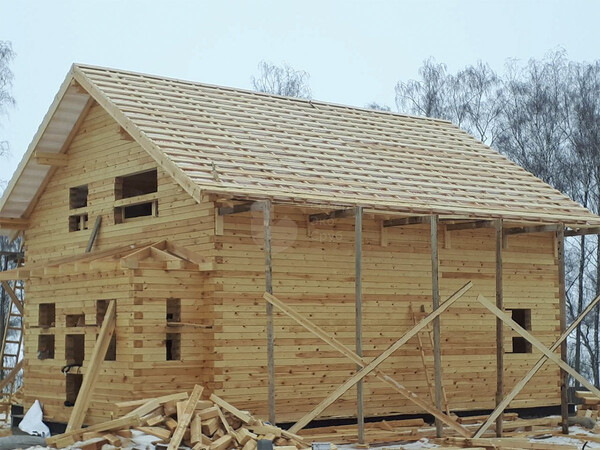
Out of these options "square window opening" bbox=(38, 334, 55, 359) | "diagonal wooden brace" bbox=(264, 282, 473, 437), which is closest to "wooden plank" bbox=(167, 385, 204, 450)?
"diagonal wooden brace" bbox=(264, 282, 473, 437)

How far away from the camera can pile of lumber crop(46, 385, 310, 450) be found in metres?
15.5

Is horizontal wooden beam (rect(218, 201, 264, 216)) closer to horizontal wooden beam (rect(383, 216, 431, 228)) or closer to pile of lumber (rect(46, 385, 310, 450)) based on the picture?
pile of lumber (rect(46, 385, 310, 450))

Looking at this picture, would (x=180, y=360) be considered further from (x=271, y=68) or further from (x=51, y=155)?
(x=271, y=68)

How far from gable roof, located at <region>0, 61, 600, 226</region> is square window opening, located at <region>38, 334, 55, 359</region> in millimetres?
3689

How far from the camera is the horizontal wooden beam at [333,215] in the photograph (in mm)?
18688

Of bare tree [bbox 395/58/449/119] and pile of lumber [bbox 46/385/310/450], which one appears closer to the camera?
pile of lumber [bbox 46/385/310/450]

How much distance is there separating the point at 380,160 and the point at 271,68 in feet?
89.1

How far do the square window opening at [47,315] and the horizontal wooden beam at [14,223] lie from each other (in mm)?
3182

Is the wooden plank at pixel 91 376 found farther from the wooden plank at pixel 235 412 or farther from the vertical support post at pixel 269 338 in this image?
the vertical support post at pixel 269 338

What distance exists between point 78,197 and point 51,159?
1020 millimetres

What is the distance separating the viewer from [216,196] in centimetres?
1755

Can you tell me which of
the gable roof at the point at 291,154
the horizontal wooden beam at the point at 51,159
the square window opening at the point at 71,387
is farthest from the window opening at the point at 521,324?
the horizontal wooden beam at the point at 51,159

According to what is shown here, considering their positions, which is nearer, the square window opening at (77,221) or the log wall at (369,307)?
the log wall at (369,307)

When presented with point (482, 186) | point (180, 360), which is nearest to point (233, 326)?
point (180, 360)
